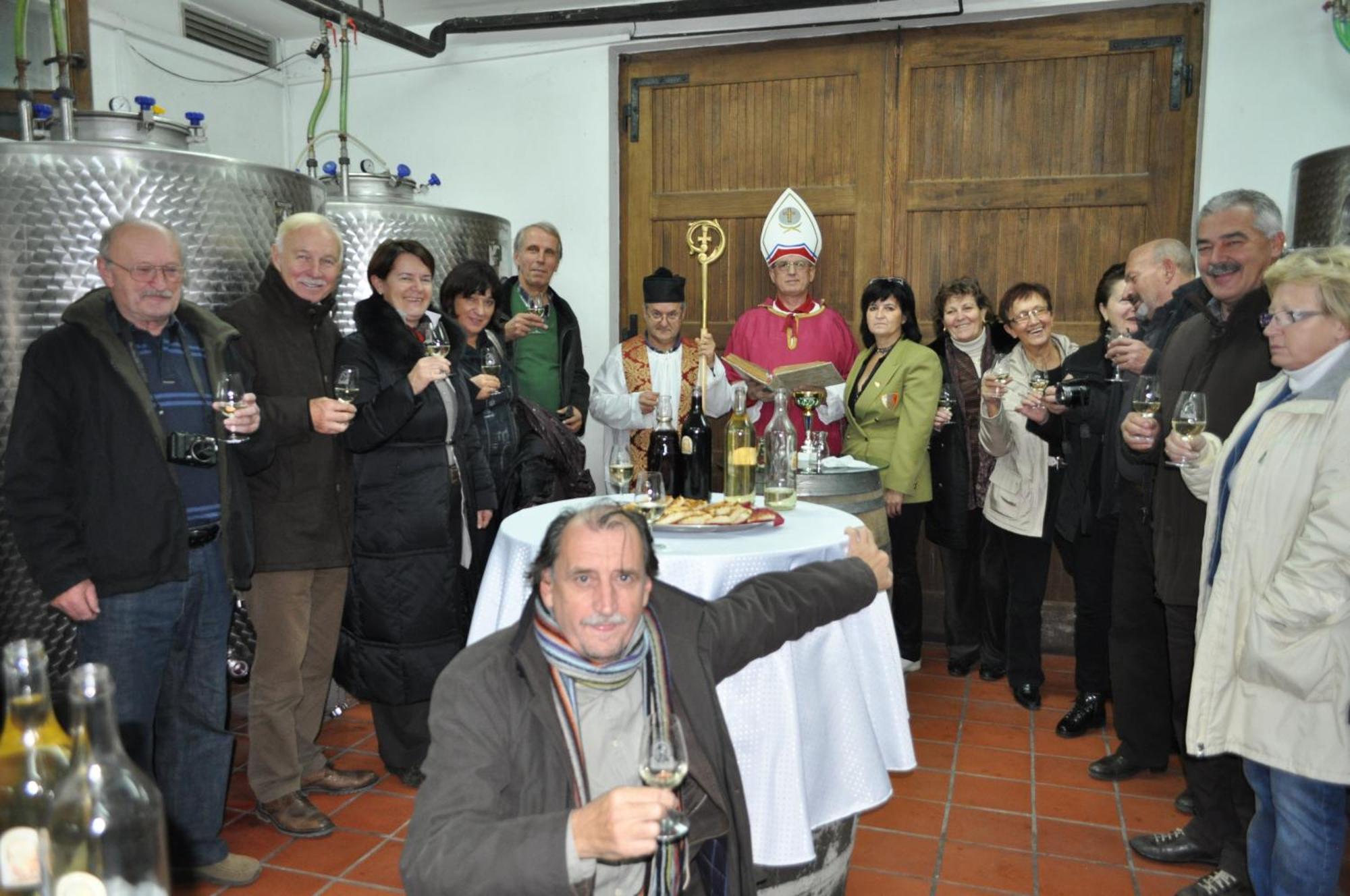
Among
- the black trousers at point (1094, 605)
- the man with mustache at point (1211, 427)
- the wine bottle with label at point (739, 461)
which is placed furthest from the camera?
the black trousers at point (1094, 605)

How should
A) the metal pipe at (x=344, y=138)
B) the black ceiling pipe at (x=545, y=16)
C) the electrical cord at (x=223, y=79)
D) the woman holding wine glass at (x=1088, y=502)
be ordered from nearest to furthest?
the woman holding wine glass at (x=1088, y=502) < the metal pipe at (x=344, y=138) < the black ceiling pipe at (x=545, y=16) < the electrical cord at (x=223, y=79)

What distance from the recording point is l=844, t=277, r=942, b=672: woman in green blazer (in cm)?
443

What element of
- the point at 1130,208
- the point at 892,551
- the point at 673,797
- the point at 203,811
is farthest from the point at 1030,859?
the point at 1130,208

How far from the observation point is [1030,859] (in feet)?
9.95

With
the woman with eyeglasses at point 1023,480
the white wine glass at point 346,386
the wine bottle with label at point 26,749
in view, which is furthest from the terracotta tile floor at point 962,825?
the wine bottle with label at point 26,749

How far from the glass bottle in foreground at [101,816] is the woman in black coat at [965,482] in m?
4.04

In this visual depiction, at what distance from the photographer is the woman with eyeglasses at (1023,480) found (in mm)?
4195

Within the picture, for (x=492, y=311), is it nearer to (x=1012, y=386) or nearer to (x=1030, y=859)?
(x=1012, y=386)

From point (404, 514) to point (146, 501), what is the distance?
0.91 metres

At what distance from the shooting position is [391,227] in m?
4.59

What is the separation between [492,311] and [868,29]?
2879mm

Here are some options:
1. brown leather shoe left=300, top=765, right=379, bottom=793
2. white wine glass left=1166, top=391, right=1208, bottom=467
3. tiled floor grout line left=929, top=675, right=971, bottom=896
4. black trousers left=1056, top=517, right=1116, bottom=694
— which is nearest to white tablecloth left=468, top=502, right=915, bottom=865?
tiled floor grout line left=929, top=675, right=971, bottom=896

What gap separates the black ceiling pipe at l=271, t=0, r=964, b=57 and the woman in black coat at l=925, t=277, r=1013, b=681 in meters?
1.76

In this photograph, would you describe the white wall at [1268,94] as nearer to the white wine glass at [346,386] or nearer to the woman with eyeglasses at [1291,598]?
the woman with eyeglasses at [1291,598]
